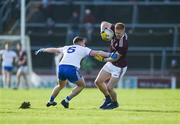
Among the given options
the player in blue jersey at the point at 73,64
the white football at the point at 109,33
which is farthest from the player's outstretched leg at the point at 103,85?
the white football at the point at 109,33

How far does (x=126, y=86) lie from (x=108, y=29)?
2036cm

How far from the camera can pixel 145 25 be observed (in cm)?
4712

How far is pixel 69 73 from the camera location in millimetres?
21781

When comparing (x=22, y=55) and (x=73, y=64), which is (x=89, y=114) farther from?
(x=22, y=55)

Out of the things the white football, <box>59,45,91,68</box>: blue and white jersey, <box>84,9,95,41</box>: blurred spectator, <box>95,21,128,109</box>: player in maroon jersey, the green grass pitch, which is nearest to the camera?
the green grass pitch

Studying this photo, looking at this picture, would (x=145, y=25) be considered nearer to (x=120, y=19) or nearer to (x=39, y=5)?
(x=120, y=19)

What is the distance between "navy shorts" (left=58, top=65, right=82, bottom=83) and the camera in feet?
71.5

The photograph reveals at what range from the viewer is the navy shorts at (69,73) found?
21.8 metres

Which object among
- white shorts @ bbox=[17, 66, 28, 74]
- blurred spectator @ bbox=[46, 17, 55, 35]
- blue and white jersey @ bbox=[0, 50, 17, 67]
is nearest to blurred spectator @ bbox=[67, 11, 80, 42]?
blurred spectator @ bbox=[46, 17, 55, 35]

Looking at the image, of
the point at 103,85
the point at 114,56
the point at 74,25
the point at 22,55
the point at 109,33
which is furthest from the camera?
the point at 74,25

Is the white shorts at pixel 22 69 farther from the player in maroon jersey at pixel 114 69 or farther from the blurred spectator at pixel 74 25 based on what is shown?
the player in maroon jersey at pixel 114 69

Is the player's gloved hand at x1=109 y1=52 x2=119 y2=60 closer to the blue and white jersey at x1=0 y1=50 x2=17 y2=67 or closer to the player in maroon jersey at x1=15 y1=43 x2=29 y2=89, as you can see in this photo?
the blue and white jersey at x1=0 y1=50 x2=17 y2=67

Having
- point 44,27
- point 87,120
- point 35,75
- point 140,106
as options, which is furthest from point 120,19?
point 87,120

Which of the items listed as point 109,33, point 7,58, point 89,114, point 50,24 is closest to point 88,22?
point 50,24
